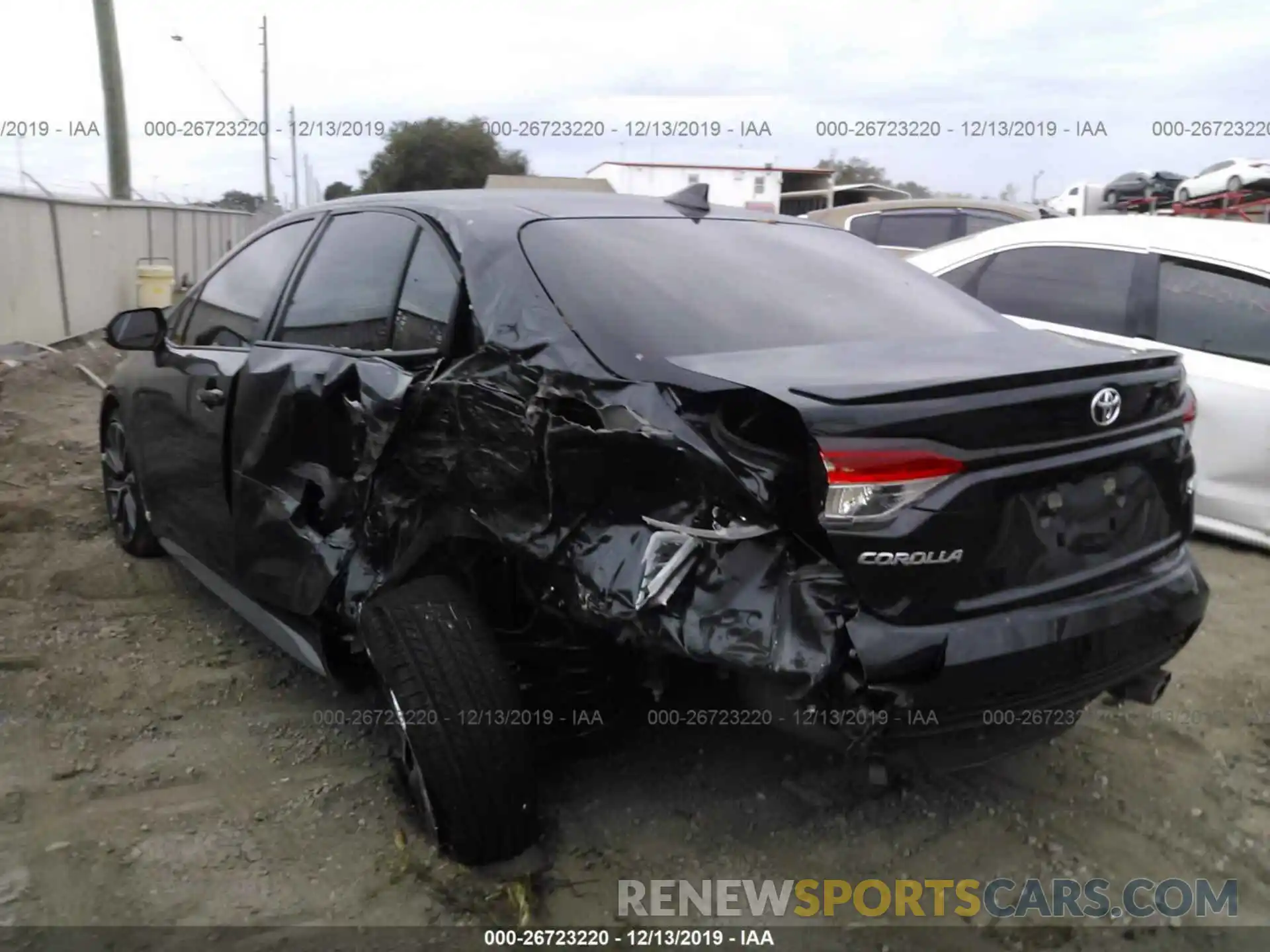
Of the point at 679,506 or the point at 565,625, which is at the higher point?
the point at 679,506

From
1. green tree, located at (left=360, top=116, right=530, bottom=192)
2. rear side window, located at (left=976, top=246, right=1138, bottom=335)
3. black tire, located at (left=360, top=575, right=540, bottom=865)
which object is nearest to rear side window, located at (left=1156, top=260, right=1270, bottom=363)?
rear side window, located at (left=976, top=246, right=1138, bottom=335)

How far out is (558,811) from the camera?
3.02m

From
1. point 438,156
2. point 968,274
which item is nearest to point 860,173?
point 438,156

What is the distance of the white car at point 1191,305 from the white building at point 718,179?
75.7 feet

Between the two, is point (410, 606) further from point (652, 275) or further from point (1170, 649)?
point (1170, 649)

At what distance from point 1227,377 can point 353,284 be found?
388 centimetres

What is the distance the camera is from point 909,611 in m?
2.23

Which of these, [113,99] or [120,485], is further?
[113,99]

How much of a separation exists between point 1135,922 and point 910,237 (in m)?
10.1

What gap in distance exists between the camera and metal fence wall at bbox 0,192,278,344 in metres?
11.8

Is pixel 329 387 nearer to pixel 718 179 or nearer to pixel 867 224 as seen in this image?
pixel 867 224

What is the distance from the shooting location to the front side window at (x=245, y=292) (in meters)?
3.74

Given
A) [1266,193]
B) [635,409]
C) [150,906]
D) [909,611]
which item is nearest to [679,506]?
[635,409]

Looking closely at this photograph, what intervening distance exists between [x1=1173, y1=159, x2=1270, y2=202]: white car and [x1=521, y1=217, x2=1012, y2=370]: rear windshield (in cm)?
1535
